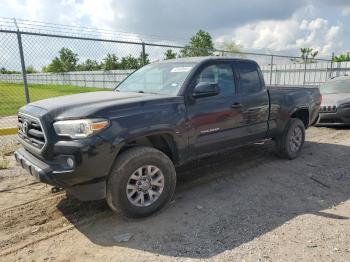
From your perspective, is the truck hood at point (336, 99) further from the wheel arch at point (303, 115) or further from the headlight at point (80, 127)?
the headlight at point (80, 127)

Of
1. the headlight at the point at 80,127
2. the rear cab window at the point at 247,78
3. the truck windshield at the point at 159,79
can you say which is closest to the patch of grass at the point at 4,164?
the truck windshield at the point at 159,79

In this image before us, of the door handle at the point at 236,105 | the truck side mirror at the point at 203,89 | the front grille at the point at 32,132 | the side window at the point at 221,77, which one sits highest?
the side window at the point at 221,77

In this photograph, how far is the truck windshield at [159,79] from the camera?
4.47 metres

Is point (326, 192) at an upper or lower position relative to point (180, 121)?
lower

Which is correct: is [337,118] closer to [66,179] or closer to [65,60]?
[66,179]

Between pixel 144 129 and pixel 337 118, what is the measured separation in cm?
760

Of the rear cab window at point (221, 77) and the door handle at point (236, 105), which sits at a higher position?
the rear cab window at point (221, 77)

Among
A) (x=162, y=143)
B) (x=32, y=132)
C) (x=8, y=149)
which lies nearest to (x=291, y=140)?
(x=162, y=143)

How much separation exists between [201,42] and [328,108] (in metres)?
27.5

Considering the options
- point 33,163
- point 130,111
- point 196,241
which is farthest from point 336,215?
point 33,163

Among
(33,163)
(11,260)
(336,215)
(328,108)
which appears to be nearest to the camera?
(11,260)

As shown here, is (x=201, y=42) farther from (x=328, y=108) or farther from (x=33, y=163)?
(x=33, y=163)

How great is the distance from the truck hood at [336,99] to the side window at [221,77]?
5.75 meters

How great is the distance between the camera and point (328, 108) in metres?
9.55
